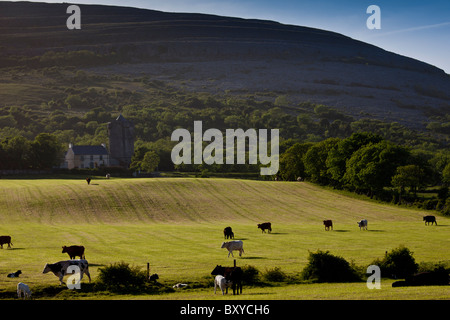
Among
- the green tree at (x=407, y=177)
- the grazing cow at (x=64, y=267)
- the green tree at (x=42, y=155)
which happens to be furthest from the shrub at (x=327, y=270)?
the green tree at (x=42, y=155)

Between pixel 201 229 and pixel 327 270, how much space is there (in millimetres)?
31302

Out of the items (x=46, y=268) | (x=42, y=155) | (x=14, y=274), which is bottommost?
(x=14, y=274)

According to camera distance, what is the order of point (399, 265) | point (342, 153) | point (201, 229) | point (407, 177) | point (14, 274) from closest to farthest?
point (14, 274), point (399, 265), point (201, 229), point (407, 177), point (342, 153)

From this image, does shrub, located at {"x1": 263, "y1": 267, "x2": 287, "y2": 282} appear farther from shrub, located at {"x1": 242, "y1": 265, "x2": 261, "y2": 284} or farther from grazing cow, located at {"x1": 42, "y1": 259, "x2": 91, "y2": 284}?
grazing cow, located at {"x1": 42, "y1": 259, "x2": 91, "y2": 284}

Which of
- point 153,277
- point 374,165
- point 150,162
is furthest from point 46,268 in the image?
point 150,162

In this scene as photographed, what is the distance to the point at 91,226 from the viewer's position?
70.6m

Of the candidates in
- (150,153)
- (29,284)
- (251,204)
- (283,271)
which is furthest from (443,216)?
(150,153)

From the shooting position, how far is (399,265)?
38250mm

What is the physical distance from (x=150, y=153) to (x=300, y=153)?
66969 millimetres

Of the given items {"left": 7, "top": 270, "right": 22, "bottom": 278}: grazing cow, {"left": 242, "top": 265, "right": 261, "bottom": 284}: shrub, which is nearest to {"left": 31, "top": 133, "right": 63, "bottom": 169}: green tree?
{"left": 7, "top": 270, "right": 22, "bottom": 278}: grazing cow

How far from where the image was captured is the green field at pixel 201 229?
3609 cm

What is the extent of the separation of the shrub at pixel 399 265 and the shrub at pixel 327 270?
257 centimetres

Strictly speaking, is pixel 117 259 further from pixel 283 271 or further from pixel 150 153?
pixel 150 153

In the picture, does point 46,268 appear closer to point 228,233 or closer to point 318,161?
point 228,233
